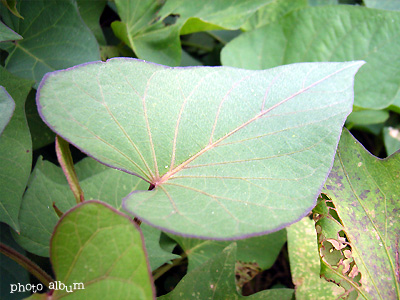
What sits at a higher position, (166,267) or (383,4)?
(383,4)

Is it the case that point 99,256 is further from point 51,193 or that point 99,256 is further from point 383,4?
point 383,4

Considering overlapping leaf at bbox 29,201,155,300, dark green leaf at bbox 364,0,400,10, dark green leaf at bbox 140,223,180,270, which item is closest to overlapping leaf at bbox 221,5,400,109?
dark green leaf at bbox 364,0,400,10

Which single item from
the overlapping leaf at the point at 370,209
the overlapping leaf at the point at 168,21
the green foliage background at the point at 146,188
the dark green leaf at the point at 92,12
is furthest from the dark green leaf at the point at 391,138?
the dark green leaf at the point at 92,12

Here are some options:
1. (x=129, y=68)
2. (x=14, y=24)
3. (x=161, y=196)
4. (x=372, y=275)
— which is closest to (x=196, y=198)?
(x=161, y=196)

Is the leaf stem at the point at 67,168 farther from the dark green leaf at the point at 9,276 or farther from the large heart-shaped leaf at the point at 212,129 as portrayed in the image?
the dark green leaf at the point at 9,276

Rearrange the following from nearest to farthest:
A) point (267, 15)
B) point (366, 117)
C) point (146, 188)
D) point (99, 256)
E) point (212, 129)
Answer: point (99, 256) < point (212, 129) < point (146, 188) < point (366, 117) < point (267, 15)

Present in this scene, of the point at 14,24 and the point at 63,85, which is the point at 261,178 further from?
the point at 14,24

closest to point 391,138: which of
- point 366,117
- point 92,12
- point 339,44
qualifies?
point 366,117
